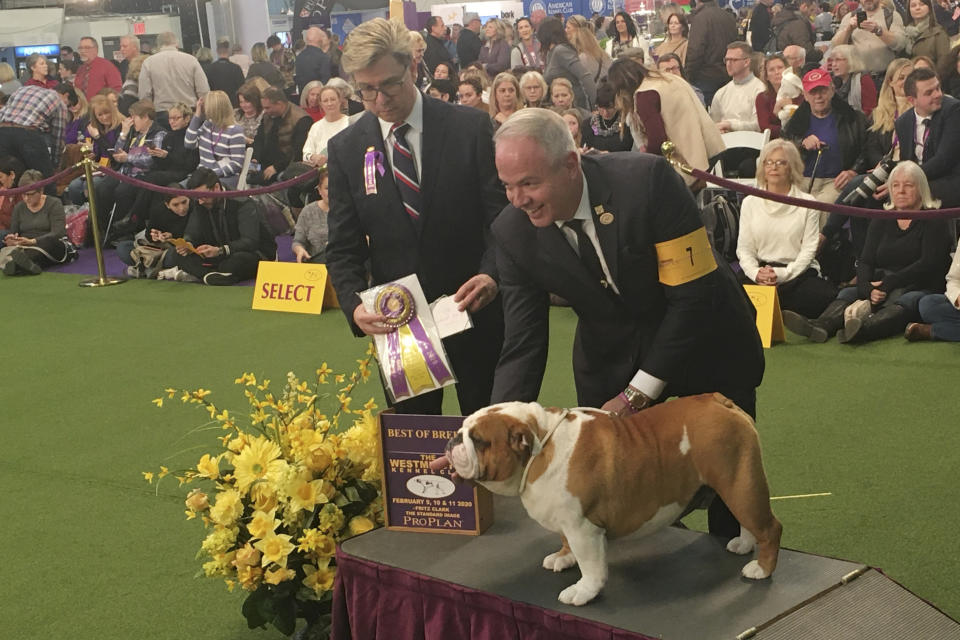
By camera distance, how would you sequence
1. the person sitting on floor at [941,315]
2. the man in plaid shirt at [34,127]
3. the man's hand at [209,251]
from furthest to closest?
1. the man in plaid shirt at [34,127]
2. the man's hand at [209,251]
3. the person sitting on floor at [941,315]

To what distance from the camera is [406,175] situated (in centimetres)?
323

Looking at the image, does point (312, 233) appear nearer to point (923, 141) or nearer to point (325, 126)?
point (325, 126)

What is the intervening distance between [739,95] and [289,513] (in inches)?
280

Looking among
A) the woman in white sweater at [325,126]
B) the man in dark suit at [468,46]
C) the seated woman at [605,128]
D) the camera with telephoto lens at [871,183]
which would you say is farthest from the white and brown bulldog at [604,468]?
the man in dark suit at [468,46]

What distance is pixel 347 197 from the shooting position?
3.30m

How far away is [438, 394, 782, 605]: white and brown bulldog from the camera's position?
2.19m

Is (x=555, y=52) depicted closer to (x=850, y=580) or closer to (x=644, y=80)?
(x=644, y=80)

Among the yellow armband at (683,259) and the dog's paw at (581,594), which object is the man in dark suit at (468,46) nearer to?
the yellow armband at (683,259)

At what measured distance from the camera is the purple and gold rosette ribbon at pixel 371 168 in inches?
126

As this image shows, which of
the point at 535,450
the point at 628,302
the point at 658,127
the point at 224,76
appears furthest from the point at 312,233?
the point at 224,76

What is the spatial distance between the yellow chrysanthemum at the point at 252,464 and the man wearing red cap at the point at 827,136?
227 inches

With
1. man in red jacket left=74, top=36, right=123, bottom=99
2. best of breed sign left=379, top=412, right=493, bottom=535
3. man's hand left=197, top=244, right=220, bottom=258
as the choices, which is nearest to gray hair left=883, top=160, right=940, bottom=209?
best of breed sign left=379, top=412, right=493, bottom=535

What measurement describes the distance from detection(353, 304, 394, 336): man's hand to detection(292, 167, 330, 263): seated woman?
5.24m

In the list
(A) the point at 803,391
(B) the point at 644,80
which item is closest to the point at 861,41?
(B) the point at 644,80
